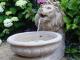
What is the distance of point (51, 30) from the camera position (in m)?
4.56

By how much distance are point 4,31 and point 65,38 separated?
5.43ft

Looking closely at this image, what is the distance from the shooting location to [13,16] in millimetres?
6047

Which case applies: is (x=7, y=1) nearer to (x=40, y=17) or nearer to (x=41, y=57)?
(x=40, y=17)

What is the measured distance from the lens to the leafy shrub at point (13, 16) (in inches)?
227

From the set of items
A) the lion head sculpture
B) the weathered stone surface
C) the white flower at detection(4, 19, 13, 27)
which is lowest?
the weathered stone surface

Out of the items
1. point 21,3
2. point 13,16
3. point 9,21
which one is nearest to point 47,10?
point 21,3

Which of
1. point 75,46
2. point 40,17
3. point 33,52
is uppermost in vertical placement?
point 40,17

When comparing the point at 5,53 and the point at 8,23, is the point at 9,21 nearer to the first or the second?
the point at 8,23

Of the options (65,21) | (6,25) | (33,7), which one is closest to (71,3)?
(65,21)

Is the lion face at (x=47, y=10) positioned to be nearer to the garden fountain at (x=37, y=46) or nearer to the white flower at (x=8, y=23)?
the garden fountain at (x=37, y=46)

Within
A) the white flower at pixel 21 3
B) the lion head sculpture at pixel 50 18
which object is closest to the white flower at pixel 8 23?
the white flower at pixel 21 3

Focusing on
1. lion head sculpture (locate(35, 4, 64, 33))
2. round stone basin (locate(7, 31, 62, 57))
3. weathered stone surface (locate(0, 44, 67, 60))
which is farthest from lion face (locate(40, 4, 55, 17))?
weathered stone surface (locate(0, 44, 67, 60))

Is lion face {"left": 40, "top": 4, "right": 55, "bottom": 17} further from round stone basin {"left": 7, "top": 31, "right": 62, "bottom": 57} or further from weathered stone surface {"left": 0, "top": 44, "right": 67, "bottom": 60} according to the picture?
weathered stone surface {"left": 0, "top": 44, "right": 67, "bottom": 60}

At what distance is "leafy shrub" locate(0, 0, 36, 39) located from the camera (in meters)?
5.77
